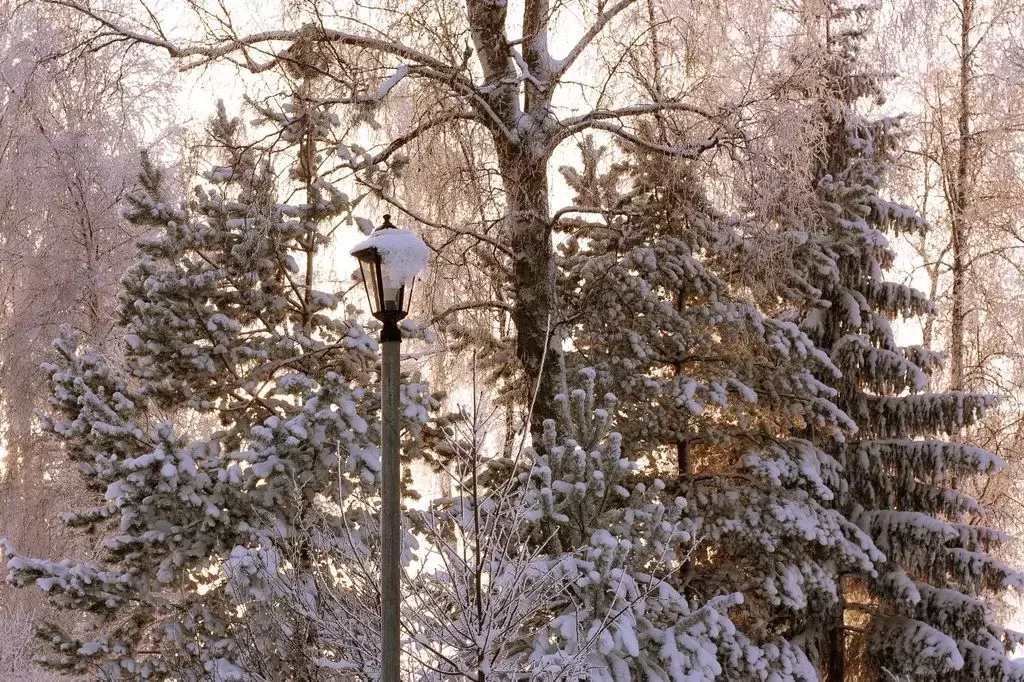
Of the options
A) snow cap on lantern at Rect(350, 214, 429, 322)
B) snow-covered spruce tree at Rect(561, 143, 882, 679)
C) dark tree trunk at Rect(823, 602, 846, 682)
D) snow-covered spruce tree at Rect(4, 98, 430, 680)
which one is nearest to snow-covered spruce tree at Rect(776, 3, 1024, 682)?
dark tree trunk at Rect(823, 602, 846, 682)

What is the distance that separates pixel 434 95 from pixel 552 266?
2179 mm

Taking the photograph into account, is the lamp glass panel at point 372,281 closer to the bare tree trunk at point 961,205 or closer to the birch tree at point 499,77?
the birch tree at point 499,77

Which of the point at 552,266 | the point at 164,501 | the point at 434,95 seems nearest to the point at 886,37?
the point at 552,266

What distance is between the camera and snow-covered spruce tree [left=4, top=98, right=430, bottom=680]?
24.7ft

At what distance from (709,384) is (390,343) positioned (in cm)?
673

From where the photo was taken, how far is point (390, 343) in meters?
4.60

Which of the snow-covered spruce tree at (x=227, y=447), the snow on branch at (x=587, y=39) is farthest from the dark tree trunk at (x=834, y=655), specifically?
the snow on branch at (x=587, y=39)

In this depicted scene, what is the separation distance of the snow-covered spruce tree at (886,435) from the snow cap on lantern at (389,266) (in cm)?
768

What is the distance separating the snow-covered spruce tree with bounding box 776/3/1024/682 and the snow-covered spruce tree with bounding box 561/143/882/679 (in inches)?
34.4

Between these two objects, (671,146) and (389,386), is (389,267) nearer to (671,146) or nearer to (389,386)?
(389,386)

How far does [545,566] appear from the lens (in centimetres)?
758

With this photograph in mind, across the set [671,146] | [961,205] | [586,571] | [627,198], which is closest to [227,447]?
[586,571]

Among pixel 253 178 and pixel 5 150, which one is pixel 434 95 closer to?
pixel 253 178

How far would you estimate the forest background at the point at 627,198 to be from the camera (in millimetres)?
8953
